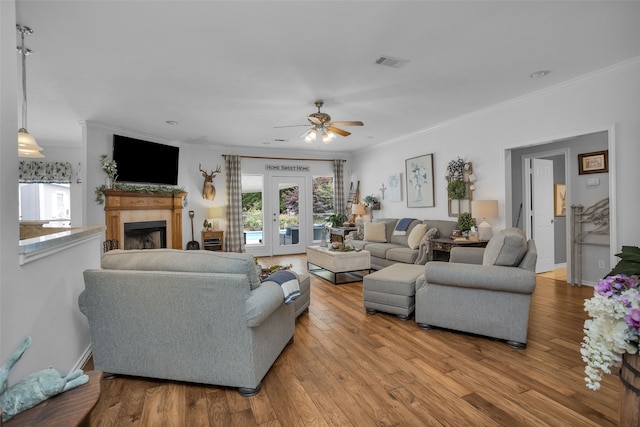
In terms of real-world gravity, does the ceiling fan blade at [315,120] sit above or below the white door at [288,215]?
above

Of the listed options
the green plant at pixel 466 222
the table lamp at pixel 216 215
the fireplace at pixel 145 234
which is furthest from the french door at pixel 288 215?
the green plant at pixel 466 222

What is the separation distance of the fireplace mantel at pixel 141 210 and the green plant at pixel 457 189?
16.8 ft

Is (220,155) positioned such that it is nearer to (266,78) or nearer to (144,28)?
(266,78)

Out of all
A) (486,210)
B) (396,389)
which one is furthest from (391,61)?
(396,389)

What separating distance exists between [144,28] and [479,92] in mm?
3800

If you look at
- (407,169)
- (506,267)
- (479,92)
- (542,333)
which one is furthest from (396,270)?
(407,169)

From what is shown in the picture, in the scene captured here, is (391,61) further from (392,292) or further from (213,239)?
(213,239)

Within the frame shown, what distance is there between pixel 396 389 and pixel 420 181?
477cm

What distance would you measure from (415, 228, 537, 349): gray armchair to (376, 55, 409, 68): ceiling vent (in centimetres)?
191

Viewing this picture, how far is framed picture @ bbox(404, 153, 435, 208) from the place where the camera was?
600 cm

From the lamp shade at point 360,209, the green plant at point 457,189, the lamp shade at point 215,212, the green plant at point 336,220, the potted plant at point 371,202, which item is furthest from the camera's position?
the green plant at point 336,220

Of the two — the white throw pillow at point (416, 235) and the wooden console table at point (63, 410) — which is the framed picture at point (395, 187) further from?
the wooden console table at point (63, 410)

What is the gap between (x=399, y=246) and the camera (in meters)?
5.75

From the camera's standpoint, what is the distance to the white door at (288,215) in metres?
7.95
